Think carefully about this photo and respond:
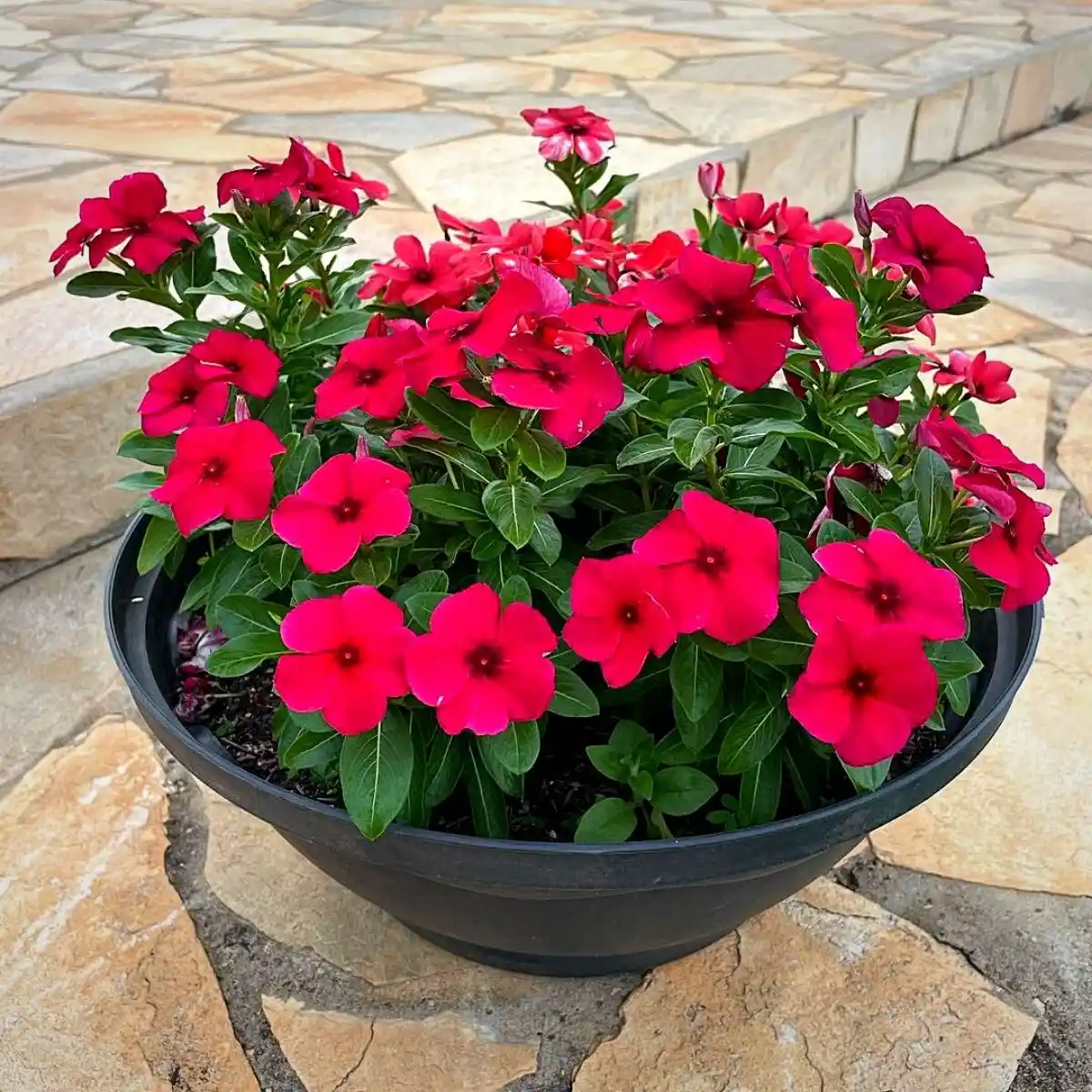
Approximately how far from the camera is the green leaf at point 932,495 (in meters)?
0.74

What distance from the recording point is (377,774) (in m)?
0.75

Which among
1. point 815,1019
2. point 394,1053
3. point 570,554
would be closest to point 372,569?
point 570,554

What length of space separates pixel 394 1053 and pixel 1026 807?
2.47 feet

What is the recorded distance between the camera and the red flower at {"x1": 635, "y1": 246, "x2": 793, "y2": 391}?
68 cm

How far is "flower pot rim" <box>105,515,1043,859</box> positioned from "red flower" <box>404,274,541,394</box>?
301mm

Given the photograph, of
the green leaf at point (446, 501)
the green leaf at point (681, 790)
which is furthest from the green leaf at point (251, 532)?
the green leaf at point (681, 790)

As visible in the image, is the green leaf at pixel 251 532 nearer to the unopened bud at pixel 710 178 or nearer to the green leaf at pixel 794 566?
the green leaf at pixel 794 566

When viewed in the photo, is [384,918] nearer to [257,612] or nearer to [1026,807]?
[257,612]

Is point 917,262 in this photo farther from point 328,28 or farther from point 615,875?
point 328,28

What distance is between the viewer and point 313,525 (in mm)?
711

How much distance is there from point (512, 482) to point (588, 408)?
0.09 meters

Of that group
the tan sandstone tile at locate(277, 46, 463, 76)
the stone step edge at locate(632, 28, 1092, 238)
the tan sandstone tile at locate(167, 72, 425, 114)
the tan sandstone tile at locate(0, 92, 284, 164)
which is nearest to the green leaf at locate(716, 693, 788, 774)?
the stone step edge at locate(632, 28, 1092, 238)

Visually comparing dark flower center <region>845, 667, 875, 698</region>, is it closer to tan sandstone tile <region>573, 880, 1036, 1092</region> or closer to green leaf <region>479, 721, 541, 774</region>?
green leaf <region>479, 721, 541, 774</region>

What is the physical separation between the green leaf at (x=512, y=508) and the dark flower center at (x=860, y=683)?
22cm
